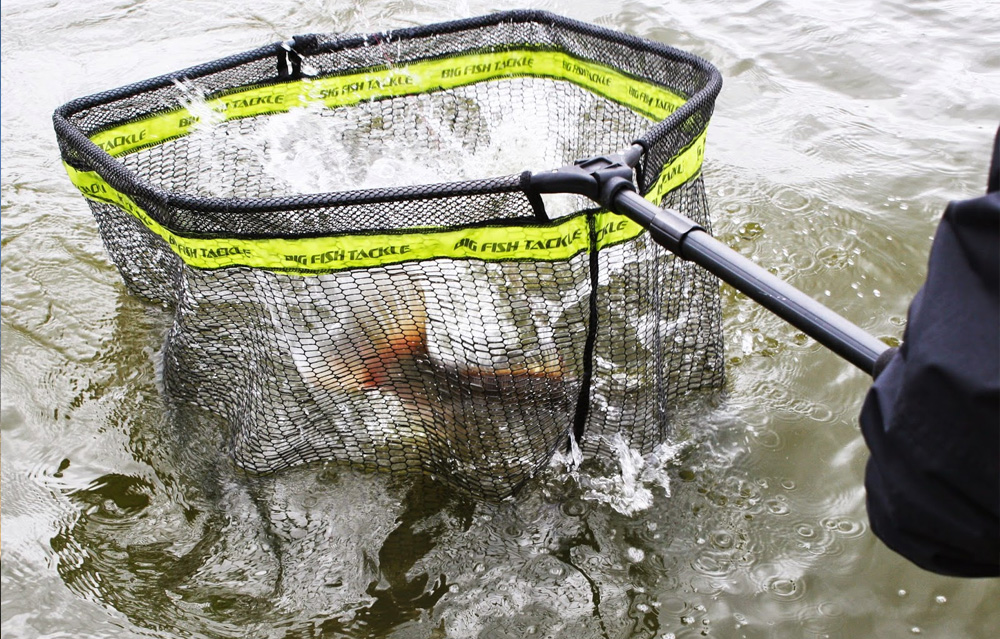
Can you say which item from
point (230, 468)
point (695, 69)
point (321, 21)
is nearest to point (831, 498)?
point (695, 69)

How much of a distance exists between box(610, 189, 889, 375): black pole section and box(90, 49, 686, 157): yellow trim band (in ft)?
3.45

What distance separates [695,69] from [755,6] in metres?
3.48

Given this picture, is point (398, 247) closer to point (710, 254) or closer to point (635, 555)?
point (710, 254)

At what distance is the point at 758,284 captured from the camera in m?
1.73

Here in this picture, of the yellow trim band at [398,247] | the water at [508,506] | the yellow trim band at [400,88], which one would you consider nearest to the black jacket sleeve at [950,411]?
the yellow trim band at [398,247]

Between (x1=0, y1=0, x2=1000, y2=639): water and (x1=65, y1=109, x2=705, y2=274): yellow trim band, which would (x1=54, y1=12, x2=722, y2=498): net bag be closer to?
(x1=65, y1=109, x2=705, y2=274): yellow trim band

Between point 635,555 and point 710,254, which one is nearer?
point 710,254

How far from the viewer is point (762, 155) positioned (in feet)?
14.3

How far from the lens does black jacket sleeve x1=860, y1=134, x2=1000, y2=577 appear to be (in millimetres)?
1105

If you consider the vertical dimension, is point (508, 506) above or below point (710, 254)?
below

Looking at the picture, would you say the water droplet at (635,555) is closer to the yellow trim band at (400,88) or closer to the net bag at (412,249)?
the net bag at (412,249)

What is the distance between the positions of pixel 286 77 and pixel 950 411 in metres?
2.73

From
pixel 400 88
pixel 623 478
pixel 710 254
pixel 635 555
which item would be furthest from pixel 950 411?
pixel 400 88

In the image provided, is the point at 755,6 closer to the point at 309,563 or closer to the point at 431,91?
the point at 431,91
